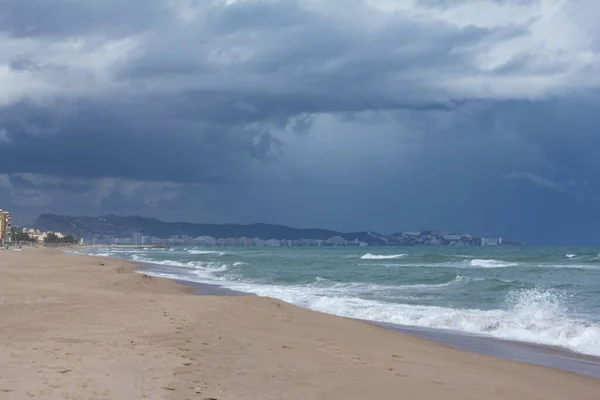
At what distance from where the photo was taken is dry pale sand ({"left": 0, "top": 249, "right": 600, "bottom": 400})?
6684 millimetres

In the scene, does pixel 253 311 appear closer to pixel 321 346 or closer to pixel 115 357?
pixel 321 346

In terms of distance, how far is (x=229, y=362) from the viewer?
27.3 ft

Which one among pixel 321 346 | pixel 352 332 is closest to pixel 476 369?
pixel 321 346

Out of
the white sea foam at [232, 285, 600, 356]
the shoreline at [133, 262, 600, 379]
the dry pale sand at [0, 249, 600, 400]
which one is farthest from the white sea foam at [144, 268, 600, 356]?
the dry pale sand at [0, 249, 600, 400]

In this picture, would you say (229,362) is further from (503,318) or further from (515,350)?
(503,318)

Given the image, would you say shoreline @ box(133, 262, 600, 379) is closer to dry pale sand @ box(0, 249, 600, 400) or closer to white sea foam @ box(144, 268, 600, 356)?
white sea foam @ box(144, 268, 600, 356)

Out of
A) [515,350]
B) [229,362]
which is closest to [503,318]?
[515,350]

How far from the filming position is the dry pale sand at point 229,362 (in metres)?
6.68

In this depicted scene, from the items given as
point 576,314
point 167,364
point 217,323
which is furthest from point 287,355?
point 576,314

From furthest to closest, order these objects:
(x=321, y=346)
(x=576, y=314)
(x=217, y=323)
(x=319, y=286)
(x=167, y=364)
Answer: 1. (x=319, y=286)
2. (x=576, y=314)
3. (x=217, y=323)
4. (x=321, y=346)
5. (x=167, y=364)

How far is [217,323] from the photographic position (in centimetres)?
1223

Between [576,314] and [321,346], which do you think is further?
[576,314]

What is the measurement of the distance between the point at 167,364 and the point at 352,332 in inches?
224

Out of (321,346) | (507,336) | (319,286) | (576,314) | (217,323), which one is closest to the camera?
(321,346)
